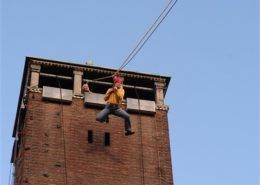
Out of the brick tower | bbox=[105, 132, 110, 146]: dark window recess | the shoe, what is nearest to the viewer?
the shoe

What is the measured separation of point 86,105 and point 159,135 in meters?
2.80

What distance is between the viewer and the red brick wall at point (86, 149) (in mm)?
24828

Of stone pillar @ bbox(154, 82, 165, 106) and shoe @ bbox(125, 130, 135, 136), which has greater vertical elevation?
stone pillar @ bbox(154, 82, 165, 106)

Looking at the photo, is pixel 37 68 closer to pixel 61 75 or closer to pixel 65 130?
pixel 61 75

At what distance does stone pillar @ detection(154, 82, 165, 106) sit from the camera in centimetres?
2823

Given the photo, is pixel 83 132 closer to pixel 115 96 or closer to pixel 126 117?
pixel 126 117

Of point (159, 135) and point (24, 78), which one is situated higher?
point (24, 78)

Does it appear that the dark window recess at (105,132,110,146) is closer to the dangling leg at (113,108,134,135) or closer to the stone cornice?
the dangling leg at (113,108,134,135)

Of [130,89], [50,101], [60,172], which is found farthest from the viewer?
[130,89]

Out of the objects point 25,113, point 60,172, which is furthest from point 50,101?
point 60,172

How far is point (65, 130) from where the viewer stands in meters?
26.0

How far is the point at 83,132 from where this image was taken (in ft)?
86.2

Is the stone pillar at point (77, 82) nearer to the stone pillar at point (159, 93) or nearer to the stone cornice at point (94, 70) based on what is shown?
the stone cornice at point (94, 70)

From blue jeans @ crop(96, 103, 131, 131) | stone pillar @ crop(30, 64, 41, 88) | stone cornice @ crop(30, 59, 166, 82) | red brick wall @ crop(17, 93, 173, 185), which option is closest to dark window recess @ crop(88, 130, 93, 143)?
red brick wall @ crop(17, 93, 173, 185)
